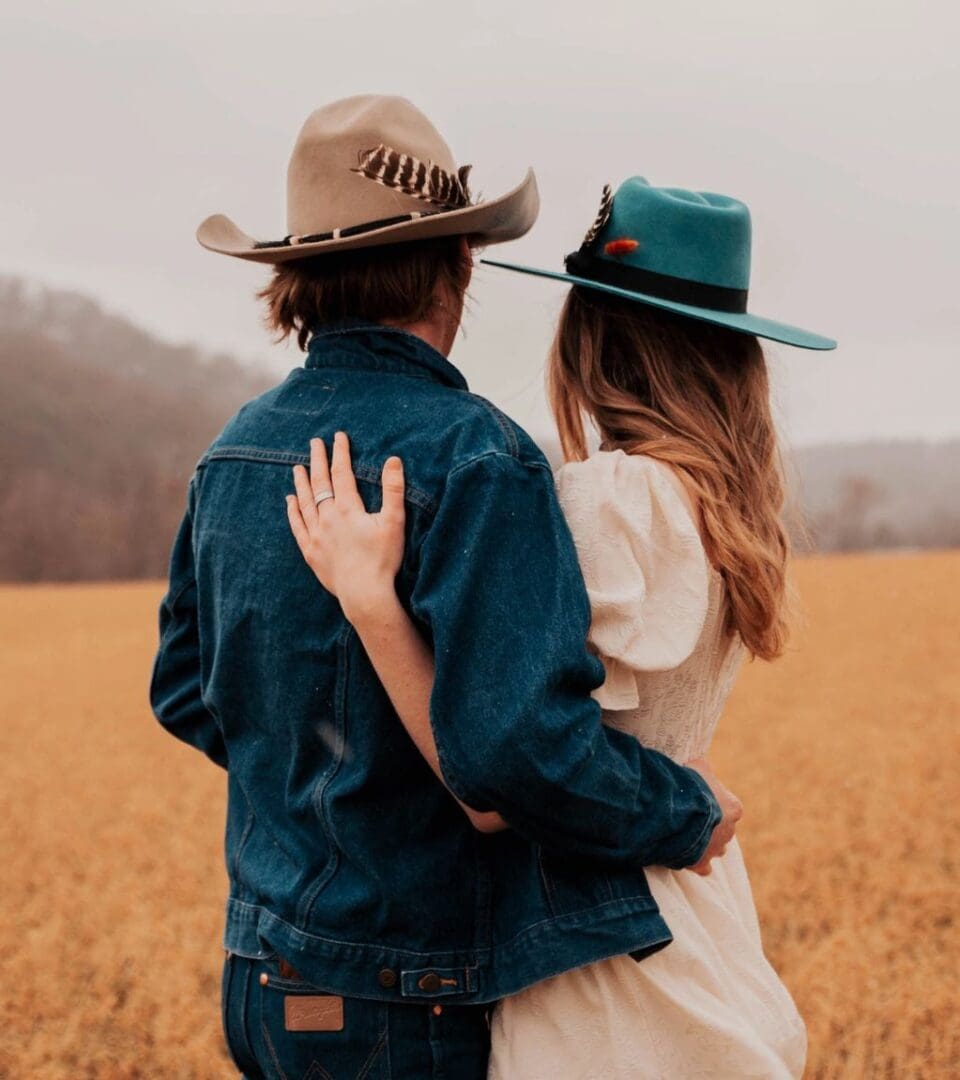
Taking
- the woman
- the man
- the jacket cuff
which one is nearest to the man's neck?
the man

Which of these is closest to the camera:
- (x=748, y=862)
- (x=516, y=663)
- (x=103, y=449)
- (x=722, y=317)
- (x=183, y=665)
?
(x=516, y=663)

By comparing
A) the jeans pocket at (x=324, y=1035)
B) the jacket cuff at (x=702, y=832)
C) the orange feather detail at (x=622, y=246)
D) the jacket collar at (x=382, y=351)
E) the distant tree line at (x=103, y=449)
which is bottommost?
the distant tree line at (x=103, y=449)

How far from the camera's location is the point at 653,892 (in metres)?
1.73

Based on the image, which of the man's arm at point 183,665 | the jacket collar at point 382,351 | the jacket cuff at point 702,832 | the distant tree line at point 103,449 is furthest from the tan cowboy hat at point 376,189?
the distant tree line at point 103,449

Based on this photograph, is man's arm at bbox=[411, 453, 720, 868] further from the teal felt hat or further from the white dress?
the teal felt hat

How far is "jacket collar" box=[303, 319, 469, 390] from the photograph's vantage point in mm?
1686

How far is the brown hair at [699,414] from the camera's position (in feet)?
5.83

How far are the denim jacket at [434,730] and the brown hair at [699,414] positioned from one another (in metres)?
0.28

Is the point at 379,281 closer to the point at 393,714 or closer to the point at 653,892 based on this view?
the point at 393,714

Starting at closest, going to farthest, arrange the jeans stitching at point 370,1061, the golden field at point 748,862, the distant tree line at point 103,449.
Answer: the jeans stitching at point 370,1061
the golden field at point 748,862
the distant tree line at point 103,449

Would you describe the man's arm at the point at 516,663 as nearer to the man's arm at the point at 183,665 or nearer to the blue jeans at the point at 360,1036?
the blue jeans at the point at 360,1036

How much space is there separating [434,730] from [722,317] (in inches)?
31.8

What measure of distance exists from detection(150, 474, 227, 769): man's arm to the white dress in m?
0.69

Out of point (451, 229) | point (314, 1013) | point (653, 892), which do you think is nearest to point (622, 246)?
point (451, 229)
